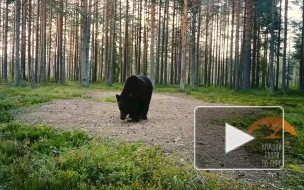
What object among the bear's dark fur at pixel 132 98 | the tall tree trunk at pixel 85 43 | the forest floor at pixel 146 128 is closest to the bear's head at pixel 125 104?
the bear's dark fur at pixel 132 98

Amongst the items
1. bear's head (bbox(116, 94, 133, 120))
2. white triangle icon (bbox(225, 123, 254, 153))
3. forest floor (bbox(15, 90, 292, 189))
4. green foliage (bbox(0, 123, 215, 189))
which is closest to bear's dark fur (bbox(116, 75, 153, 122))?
bear's head (bbox(116, 94, 133, 120))

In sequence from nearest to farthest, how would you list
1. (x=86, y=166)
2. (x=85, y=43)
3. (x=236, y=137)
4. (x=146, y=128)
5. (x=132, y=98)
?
(x=236, y=137) < (x=86, y=166) < (x=146, y=128) < (x=132, y=98) < (x=85, y=43)

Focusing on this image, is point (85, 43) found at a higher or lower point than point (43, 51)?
higher

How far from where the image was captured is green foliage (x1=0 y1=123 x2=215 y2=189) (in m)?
4.30

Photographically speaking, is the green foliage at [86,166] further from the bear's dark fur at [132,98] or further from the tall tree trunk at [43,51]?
the tall tree trunk at [43,51]

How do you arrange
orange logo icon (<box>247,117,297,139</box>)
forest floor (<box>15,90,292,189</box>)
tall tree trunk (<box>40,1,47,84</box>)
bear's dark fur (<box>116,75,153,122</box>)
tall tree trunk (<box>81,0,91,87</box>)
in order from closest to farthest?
orange logo icon (<box>247,117,297,139</box>) → forest floor (<box>15,90,292,189</box>) → bear's dark fur (<box>116,75,153,122</box>) → tall tree trunk (<box>81,0,91,87</box>) → tall tree trunk (<box>40,1,47,84</box>)

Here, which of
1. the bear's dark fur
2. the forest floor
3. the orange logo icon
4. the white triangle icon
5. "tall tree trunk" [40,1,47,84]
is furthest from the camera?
"tall tree trunk" [40,1,47,84]

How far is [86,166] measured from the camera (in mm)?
4824

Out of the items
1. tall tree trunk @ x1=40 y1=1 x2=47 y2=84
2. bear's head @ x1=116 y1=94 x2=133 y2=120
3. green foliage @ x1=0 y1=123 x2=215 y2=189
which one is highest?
tall tree trunk @ x1=40 y1=1 x2=47 y2=84

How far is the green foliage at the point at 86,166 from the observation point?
4.30m

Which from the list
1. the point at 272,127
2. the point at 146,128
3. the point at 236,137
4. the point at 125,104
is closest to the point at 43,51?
the point at 125,104

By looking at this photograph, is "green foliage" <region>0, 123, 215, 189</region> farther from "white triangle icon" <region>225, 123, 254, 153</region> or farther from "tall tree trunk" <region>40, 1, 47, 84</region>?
"tall tree trunk" <region>40, 1, 47, 84</region>

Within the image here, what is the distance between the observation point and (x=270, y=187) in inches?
175

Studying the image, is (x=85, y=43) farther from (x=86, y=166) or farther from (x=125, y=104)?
(x=86, y=166)
